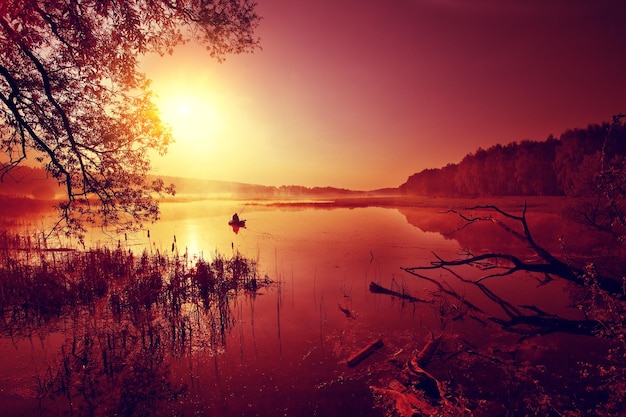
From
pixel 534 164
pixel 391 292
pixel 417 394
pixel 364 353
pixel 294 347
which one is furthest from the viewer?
pixel 534 164

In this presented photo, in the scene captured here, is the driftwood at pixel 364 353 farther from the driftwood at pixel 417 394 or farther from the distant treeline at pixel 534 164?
the distant treeline at pixel 534 164

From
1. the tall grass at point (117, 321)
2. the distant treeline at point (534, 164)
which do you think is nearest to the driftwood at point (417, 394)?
the tall grass at point (117, 321)

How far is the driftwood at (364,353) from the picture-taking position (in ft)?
23.1

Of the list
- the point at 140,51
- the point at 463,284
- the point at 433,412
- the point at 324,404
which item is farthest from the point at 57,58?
the point at 463,284

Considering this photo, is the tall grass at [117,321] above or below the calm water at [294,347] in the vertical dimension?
above

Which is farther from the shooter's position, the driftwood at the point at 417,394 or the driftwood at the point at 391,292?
the driftwood at the point at 391,292

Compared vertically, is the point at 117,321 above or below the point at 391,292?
above

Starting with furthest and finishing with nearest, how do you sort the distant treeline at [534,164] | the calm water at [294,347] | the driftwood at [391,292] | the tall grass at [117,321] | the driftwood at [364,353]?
the distant treeline at [534,164] < the driftwood at [391,292] < the driftwood at [364,353] < the tall grass at [117,321] < the calm water at [294,347]

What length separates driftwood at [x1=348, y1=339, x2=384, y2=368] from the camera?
23.1 ft

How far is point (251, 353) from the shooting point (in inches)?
299

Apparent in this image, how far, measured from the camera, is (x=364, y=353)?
24.0ft

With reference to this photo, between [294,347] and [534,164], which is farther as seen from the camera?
[534,164]

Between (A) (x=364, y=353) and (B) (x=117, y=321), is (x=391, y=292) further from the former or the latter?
(B) (x=117, y=321)

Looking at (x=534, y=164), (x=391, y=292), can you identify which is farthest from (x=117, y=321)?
(x=534, y=164)
